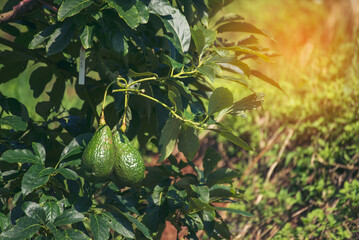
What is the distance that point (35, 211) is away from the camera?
120 centimetres

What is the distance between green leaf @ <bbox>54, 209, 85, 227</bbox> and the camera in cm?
→ 119

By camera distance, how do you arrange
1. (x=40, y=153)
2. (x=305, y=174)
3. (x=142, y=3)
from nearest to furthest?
(x=142, y=3), (x=40, y=153), (x=305, y=174)

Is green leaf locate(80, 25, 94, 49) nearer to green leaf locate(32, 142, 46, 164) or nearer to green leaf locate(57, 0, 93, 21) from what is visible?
green leaf locate(57, 0, 93, 21)

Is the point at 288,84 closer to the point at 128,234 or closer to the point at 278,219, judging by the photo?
the point at 278,219

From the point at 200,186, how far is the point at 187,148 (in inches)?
9.9

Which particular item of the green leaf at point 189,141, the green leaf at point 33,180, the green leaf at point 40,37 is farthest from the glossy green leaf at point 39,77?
the green leaf at point 189,141

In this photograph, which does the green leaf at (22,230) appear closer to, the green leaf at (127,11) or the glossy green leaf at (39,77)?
the green leaf at (127,11)

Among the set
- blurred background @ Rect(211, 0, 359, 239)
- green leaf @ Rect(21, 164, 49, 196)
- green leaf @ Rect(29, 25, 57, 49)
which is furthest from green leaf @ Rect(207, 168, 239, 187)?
blurred background @ Rect(211, 0, 359, 239)

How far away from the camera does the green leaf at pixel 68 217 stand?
3.92 feet

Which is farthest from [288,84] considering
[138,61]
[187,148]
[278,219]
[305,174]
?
[187,148]

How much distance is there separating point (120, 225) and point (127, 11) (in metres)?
0.60

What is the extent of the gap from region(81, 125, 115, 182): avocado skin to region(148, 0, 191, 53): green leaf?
0.33 metres

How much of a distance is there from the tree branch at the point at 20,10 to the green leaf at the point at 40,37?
206 millimetres

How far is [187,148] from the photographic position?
1320mm
